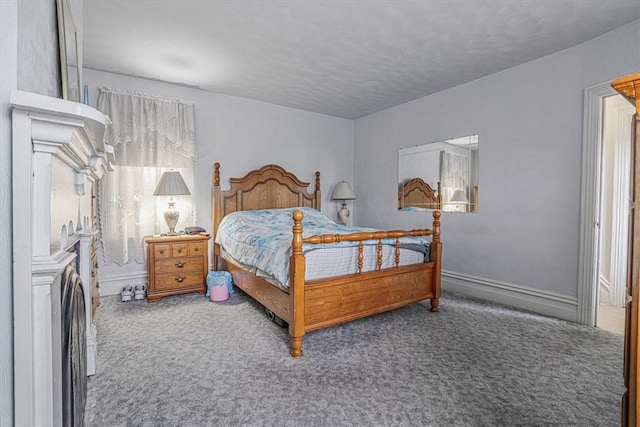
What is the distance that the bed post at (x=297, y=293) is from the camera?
6.81 ft

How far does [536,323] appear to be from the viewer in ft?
8.70

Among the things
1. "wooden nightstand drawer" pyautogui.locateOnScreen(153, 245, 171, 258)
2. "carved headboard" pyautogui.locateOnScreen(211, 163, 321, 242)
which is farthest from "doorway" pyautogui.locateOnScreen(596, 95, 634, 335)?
"wooden nightstand drawer" pyautogui.locateOnScreen(153, 245, 171, 258)

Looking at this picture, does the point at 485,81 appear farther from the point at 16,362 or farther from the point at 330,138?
the point at 16,362

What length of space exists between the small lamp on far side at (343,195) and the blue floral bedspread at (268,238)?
686 mm

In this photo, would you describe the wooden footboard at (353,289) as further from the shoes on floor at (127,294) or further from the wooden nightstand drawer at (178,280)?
the shoes on floor at (127,294)

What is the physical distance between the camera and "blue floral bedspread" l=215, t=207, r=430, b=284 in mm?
2326

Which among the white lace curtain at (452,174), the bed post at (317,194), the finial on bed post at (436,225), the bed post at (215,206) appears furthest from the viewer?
the bed post at (317,194)

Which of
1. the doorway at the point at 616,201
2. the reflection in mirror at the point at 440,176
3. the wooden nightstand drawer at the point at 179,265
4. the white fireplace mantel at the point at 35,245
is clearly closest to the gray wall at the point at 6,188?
the white fireplace mantel at the point at 35,245

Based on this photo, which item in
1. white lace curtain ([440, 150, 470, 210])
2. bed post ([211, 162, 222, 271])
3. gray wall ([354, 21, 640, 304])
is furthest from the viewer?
bed post ([211, 162, 222, 271])

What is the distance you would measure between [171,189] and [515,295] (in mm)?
3714

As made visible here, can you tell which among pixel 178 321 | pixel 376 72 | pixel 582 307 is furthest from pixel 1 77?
pixel 582 307

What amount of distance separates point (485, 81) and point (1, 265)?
3940 millimetres

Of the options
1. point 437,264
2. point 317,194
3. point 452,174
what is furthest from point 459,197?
point 317,194

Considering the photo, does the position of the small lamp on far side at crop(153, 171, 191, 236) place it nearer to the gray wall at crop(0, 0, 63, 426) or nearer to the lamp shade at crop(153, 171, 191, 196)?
the lamp shade at crop(153, 171, 191, 196)
